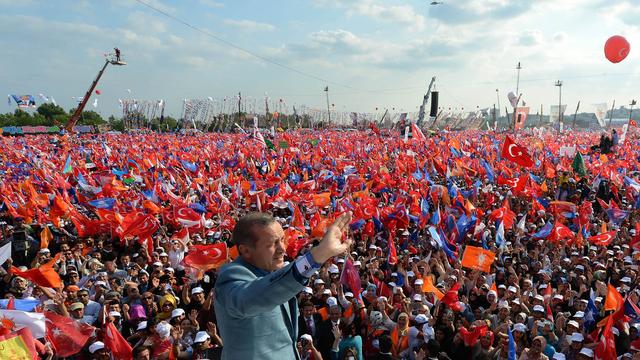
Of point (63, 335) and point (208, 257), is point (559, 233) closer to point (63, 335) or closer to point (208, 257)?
point (208, 257)

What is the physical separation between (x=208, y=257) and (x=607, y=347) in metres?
4.99

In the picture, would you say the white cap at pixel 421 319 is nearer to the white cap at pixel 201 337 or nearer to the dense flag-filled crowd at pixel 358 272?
the dense flag-filled crowd at pixel 358 272

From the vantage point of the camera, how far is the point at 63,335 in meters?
4.89

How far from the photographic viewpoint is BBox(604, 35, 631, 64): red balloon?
12.0 m

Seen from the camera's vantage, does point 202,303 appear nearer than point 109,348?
No

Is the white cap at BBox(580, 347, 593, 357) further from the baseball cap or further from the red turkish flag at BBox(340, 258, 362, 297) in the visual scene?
the baseball cap

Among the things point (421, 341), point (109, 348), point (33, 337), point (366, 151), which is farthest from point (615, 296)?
point (366, 151)

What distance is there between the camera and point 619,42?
477 inches

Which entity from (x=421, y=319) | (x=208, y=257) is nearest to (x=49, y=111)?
(x=208, y=257)

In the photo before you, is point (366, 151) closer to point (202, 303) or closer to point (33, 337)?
point (202, 303)

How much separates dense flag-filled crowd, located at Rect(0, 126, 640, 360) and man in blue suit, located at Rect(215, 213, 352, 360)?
122 millimetres

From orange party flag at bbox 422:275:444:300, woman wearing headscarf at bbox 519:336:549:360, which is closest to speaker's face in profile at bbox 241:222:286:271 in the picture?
woman wearing headscarf at bbox 519:336:549:360

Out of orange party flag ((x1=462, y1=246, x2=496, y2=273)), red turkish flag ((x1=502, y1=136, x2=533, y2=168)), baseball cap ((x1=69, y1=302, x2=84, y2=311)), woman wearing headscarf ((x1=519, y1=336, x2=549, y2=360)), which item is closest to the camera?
woman wearing headscarf ((x1=519, y1=336, x2=549, y2=360))

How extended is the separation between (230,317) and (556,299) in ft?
20.1
